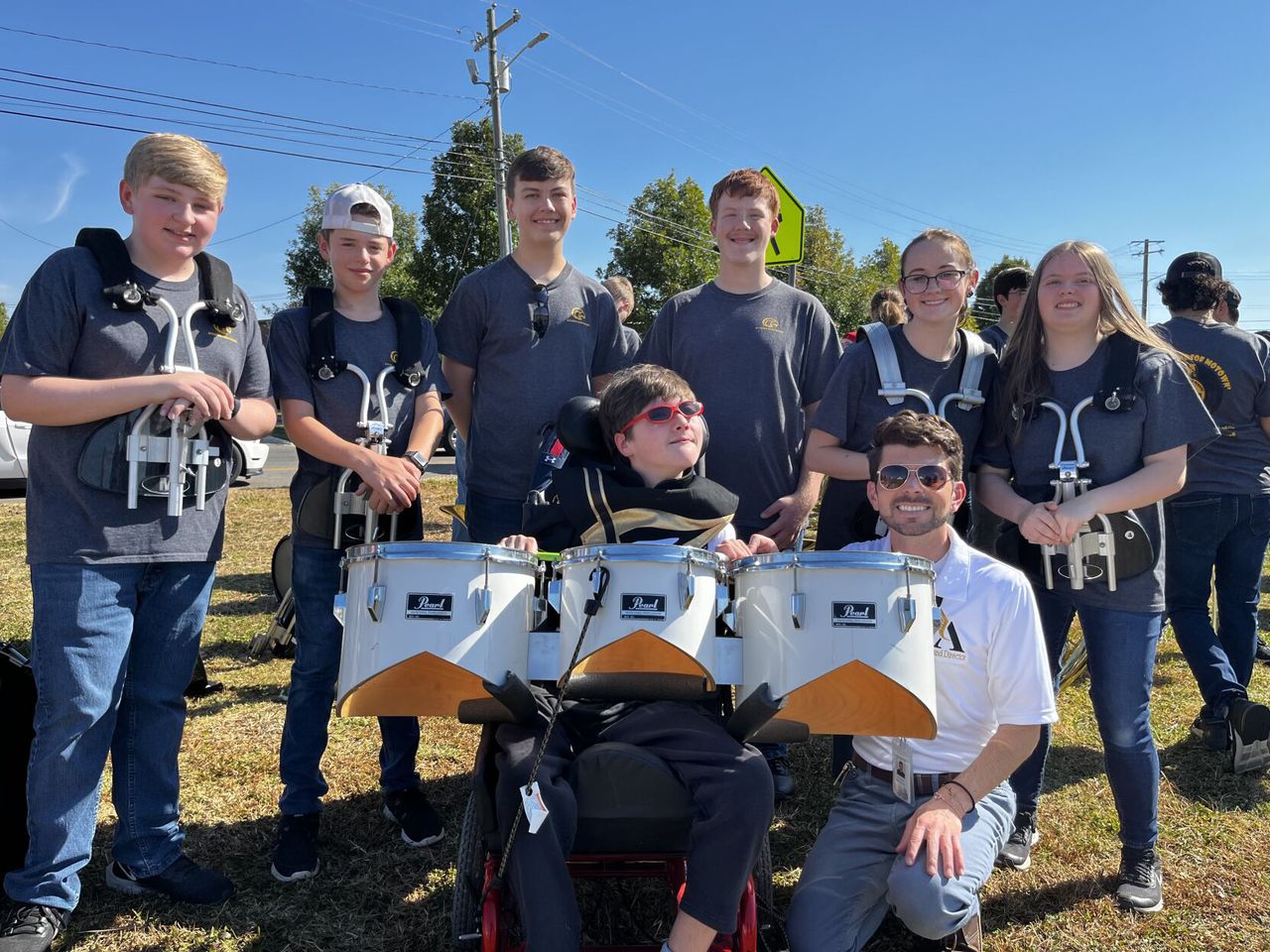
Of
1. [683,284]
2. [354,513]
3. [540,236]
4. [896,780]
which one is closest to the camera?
[896,780]

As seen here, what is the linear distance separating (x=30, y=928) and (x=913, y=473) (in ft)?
10.0

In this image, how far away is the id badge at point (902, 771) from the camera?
9.16ft

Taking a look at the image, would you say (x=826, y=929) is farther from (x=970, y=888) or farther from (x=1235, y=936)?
(x=1235, y=936)

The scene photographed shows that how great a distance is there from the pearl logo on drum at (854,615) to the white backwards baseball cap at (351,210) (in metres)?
2.31

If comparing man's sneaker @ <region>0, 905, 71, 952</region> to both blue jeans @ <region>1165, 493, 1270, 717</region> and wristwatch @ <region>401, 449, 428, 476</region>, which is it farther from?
blue jeans @ <region>1165, 493, 1270, 717</region>

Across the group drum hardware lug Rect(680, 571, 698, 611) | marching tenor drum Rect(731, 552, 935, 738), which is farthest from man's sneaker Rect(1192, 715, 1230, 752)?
drum hardware lug Rect(680, 571, 698, 611)

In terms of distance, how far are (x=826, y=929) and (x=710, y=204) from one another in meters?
3.03

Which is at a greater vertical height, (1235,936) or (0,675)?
(0,675)

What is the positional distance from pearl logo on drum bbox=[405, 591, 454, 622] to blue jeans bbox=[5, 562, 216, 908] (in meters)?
1.22

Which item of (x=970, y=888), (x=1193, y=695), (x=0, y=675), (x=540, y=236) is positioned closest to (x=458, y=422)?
(x=540, y=236)

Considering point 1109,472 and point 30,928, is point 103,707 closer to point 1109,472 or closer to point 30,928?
point 30,928

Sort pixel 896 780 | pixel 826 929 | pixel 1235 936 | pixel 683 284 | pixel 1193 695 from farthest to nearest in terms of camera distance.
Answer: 1. pixel 683 284
2. pixel 1193 695
3. pixel 1235 936
4. pixel 896 780
5. pixel 826 929

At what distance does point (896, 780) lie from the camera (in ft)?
9.27

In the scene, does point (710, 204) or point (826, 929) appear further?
point (710, 204)
